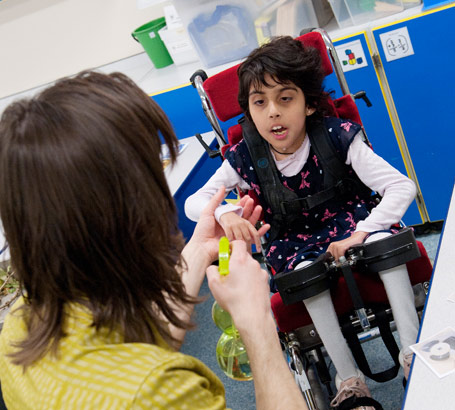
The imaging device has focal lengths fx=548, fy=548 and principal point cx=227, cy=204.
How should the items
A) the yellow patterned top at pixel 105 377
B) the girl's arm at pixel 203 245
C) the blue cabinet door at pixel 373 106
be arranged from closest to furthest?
the yellow patterned top at pixel 105 377, the girl's arm at pixel 203 245, the blue cabinet door at pixel 373 106

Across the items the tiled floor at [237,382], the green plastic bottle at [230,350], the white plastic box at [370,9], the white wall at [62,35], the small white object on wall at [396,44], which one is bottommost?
the tiled floor at [237,382]

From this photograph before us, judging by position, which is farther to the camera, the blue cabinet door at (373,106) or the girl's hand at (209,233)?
the blue cabinet door at (373,106)

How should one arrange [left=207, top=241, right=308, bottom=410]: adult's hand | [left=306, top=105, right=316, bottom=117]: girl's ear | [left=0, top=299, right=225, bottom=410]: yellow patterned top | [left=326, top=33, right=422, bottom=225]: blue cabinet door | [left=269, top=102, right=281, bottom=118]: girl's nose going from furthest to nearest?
[left=326, top=33, right=422, bottom=225]: blue cabinet door < [left=306, top=105, right=316, bottom=117]: girl's ear < [left=269, top=102, right=281, bottom=118]: girl's nose < [left=207, top=241, right=308, bottom=410]: adult's hand < [left=0, top=299, right=225, bottom=410]: yellow patterned top

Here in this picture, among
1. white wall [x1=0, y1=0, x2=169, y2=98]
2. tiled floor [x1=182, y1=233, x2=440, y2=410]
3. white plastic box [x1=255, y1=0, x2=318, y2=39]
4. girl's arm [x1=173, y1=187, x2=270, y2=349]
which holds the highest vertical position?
white wall [x1=0, y1=0, x2=169, y2=98]

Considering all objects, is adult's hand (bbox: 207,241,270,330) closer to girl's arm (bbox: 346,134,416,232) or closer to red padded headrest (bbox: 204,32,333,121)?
girl's arm (bbox: 346,134,416,232)

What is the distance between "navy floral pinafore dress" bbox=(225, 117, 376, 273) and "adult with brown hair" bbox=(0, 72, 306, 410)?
0.90 meters

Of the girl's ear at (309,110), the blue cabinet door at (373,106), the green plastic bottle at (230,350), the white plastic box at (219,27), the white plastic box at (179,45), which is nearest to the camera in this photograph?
the girl's ear at (309,110)

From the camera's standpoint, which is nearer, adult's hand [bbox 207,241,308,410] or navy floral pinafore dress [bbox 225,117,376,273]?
adult's hand [bbox 207,241,308,410]

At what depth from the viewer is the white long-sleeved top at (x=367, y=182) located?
5.32 feet

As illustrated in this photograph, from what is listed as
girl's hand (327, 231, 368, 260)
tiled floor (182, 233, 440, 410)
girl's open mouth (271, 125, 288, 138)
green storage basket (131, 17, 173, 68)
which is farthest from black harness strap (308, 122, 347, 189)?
green storage basket (131, 17, 173, 68)

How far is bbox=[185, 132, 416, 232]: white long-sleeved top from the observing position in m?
1.62

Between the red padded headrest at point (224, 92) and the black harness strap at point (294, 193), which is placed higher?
the red padded headrest at point (224, 92)

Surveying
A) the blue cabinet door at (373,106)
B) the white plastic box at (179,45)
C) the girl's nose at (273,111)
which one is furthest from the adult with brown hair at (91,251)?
the white plastic box at (179,45)

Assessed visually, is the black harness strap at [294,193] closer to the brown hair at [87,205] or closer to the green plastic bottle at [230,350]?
the green plastic bottle at [230,350]
